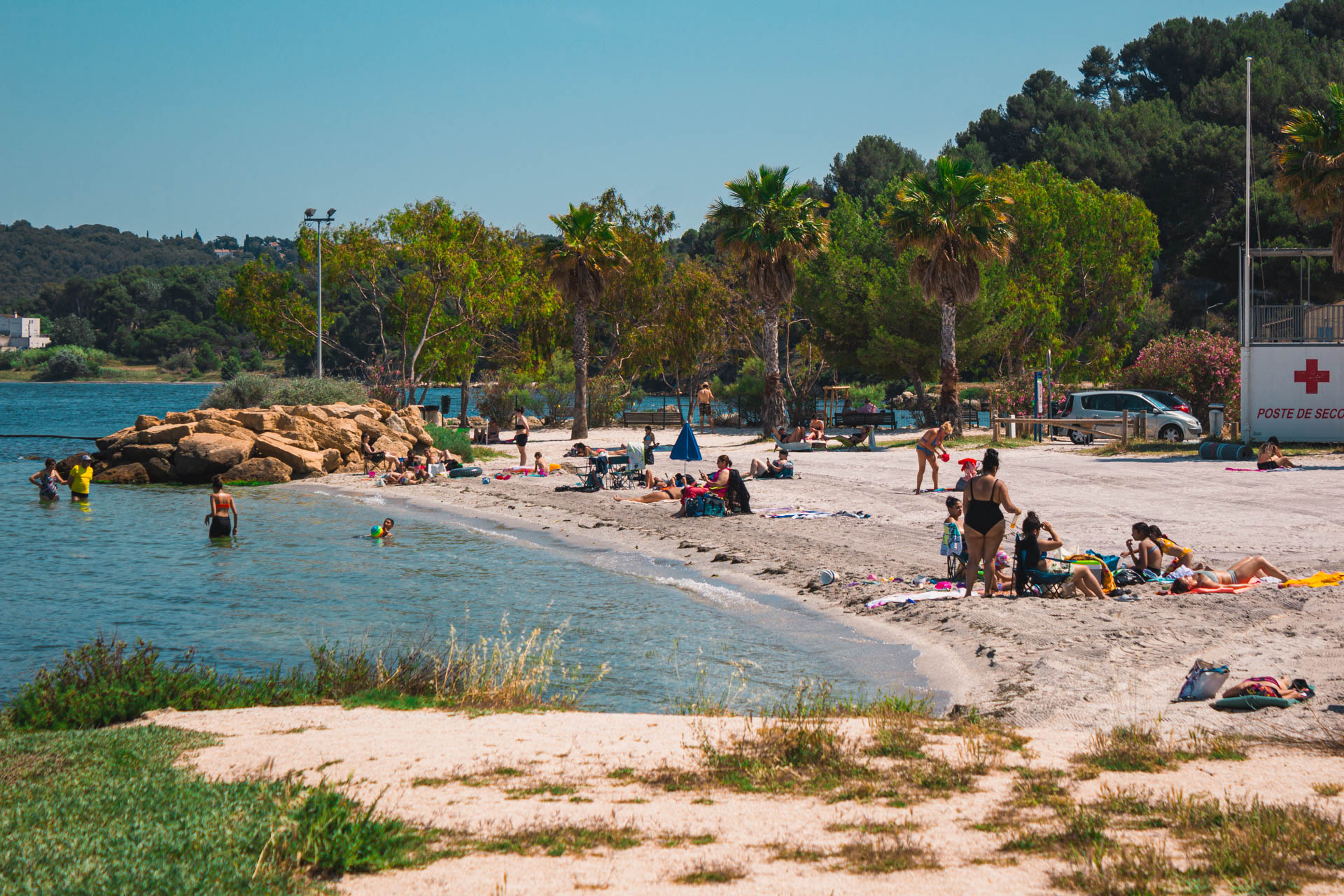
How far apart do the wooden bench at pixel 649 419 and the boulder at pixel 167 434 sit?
72.6 ft

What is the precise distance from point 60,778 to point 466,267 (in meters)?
41.2

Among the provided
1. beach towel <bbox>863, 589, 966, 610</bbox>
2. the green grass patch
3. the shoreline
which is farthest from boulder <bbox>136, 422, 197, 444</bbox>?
the green grass patch

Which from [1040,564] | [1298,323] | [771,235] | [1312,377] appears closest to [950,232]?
[771,235]

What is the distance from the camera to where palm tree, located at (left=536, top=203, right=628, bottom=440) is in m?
39.0

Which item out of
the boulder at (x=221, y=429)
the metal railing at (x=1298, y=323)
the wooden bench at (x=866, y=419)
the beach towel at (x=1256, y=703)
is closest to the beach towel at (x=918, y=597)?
the beach towel at (x=1256, y=703)

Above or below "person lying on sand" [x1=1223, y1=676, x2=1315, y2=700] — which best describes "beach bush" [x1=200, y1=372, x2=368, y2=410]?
above

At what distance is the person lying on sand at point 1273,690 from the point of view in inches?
317

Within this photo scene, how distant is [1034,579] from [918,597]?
149 cm

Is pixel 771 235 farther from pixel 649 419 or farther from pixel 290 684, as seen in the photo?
pixel 290 684

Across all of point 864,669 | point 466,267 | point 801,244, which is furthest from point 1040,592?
point 466,267

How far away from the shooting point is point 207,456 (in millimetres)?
31641

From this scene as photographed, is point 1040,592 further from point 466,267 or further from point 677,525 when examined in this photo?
point 466,267

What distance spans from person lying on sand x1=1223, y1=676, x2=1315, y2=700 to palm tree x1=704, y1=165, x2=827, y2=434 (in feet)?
97.8

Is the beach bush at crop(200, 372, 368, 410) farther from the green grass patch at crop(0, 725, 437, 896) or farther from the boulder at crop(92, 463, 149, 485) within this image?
the green grass patch at crop(0, 725, 437, 896)
